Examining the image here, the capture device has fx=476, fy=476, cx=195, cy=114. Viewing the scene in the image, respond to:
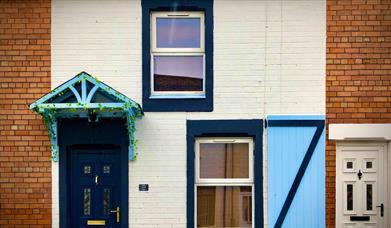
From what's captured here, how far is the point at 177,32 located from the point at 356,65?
115 inches

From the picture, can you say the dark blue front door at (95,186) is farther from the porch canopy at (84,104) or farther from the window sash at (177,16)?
the window sash at (177,16)

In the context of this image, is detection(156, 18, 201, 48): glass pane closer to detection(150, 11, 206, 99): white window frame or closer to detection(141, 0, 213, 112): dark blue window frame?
detection(150, 11, 206, 99): white window frame

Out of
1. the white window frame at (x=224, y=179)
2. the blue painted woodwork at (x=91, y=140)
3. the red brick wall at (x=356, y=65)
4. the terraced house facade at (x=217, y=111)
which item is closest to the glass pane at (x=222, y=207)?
the white window frame at (x=224, y=179)

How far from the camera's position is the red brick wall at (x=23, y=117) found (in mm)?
7586

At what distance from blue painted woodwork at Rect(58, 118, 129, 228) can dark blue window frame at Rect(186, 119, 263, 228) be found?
39.4 inches

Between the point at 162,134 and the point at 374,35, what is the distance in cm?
373

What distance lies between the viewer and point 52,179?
7582 millimetres

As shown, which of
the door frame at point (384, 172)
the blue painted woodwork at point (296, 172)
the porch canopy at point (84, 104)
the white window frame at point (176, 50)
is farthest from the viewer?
the white window frame at point (176, 50)

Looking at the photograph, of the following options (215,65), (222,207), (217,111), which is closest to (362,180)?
(222,207)

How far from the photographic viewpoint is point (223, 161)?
7793 mm

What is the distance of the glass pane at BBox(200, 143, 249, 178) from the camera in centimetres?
778

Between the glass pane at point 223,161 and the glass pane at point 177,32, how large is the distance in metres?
1.71

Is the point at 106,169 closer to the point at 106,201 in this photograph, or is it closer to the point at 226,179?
the point at 106,201

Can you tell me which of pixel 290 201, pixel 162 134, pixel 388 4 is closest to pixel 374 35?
pixel 388 4
